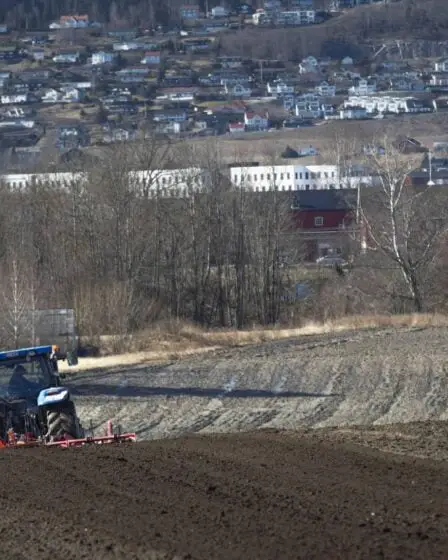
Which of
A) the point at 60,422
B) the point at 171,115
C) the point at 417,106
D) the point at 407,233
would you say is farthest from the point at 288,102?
the point at 60,422

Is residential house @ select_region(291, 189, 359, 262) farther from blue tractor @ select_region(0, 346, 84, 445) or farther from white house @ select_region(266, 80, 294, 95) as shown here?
white house @ select_region(266, 80, 294, 95)

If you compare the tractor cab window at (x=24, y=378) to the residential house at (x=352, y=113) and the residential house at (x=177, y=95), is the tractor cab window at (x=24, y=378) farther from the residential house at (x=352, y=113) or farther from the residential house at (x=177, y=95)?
the residential house at (x=177, y=95)

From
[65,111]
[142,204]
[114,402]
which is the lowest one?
[114,402]

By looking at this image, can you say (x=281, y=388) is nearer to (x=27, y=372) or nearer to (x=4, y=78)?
(x=27, y=372)

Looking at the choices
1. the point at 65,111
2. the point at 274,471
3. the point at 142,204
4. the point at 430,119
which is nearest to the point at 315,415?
the point at 274,471

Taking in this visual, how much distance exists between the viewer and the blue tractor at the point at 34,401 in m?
15.6

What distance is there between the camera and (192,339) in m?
37.5

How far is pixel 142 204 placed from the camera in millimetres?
52500

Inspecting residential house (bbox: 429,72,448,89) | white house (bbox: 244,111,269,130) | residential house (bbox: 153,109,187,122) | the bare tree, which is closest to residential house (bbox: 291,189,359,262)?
A: the bare tree

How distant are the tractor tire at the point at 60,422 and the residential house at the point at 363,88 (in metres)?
173

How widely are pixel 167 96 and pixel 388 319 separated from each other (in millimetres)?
148347

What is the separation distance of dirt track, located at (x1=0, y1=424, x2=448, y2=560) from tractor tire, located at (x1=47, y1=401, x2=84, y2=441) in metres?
1.28

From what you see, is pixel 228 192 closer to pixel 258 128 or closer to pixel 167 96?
pixel 258 128

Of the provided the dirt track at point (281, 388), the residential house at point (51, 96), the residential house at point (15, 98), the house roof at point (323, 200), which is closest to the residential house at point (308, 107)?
the residential house at point (51, 96)
